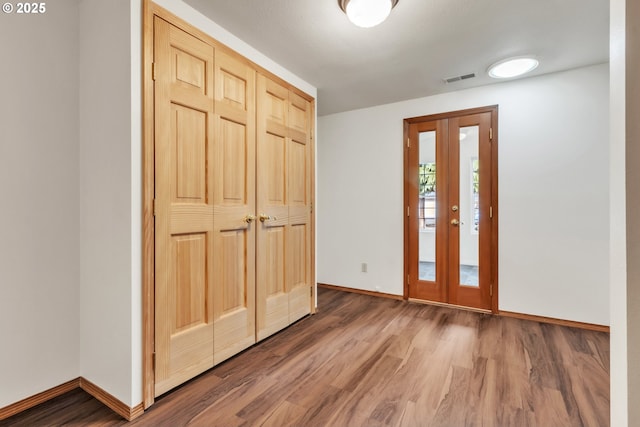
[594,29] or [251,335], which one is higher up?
[594,29]

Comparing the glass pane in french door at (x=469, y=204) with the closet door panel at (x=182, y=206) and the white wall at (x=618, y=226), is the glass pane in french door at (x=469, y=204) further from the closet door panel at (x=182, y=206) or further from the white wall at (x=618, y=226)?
the closet door panel at (x=182, y=206)

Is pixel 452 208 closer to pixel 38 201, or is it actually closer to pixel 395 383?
pixel 395 383

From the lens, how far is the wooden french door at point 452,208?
3129mm

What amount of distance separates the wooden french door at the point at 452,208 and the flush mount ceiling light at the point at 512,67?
0.36 metres

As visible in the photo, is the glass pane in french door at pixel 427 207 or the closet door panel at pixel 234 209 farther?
the glass pane in french door at pixel 427 207

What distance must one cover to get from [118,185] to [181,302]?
0.78 meters

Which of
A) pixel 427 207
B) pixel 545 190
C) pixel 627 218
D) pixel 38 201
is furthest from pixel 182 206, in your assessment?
pixel 545 190

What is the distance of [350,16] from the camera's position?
73.0 inches

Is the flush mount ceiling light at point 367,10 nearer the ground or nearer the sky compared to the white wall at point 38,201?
nearer the sky

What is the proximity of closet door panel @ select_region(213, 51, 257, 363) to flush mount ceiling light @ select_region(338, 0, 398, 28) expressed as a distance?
0.90m

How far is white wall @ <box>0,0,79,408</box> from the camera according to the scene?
5.29 feet

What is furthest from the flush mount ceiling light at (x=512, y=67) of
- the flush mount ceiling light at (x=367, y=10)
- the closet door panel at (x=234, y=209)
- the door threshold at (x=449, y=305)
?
the door threshold at (x=449, y=305)

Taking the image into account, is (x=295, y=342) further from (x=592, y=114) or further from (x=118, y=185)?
(x=592, y=114)

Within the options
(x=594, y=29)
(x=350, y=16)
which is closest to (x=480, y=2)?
(x=350, y=16)
